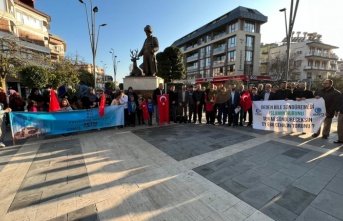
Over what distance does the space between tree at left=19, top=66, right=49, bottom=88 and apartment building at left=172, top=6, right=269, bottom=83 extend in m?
28.8

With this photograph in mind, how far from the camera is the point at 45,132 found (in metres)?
6.27

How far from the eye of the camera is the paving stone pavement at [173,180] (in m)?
2.66

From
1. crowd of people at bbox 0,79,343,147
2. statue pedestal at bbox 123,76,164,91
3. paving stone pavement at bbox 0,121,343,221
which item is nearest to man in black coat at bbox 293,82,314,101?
crowd of people at bbox 0,79,343,147

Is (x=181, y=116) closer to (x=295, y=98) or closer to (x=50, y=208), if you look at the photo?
(x=295, y=98)

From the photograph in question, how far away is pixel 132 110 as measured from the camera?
816 centimetres

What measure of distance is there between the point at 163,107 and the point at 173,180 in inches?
208

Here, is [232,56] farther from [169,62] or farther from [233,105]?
[233,105]

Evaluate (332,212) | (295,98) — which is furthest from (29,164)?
(295,98)

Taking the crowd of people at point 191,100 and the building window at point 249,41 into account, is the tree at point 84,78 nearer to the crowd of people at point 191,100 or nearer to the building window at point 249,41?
the crowd of people at point 191,100

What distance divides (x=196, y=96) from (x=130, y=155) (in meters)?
5.00

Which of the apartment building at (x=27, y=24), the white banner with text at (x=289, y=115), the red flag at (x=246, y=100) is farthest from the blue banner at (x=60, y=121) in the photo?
the apartment building at (x=27, y=24)

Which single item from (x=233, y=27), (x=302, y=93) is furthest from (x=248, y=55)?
(x=302, y=93)

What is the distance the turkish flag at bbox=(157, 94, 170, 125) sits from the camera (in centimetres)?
847

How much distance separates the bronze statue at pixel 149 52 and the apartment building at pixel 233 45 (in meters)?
25.9
